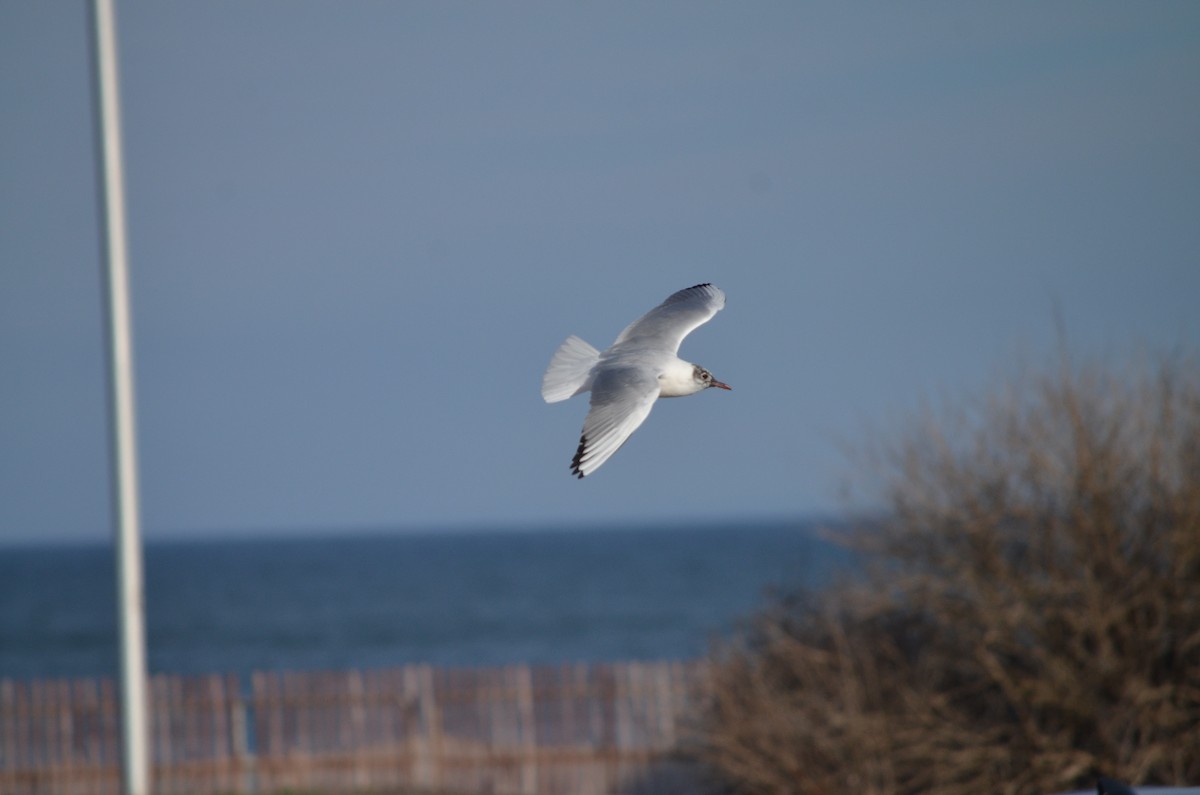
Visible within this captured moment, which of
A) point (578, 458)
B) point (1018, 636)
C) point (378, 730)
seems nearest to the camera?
point (578, 458)

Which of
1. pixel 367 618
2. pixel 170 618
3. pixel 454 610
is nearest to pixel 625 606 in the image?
pixel 454 610

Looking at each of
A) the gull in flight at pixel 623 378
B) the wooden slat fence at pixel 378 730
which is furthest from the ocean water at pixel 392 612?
the gull in flight at pixel 623 378

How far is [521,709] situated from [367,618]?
45144 millimetres

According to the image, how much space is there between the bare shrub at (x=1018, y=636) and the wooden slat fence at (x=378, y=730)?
3312 mm

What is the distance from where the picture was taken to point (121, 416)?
7.60m

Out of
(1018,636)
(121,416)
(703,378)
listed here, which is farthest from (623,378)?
(1018,636)

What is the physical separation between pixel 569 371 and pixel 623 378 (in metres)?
0.36

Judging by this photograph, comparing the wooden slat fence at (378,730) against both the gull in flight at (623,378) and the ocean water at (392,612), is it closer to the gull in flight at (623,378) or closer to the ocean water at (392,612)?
the gull in flight at (623,378)

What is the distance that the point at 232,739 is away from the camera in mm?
14320

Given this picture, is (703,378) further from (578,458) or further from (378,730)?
(378,730)

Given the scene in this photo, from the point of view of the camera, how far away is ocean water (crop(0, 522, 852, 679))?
46.8 metres

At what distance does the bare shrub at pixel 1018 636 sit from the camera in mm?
9945

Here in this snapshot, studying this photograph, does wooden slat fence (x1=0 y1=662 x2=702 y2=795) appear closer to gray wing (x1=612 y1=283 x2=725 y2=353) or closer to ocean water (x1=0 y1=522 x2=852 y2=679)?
gray wing (x1=612 y1=283 x2=725 y2=353)

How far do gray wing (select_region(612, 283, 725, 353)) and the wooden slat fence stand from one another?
34.6ft
